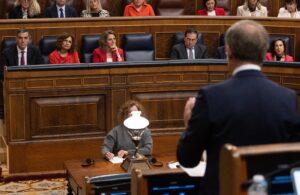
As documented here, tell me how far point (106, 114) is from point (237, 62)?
4207mm

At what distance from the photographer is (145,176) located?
116 inches

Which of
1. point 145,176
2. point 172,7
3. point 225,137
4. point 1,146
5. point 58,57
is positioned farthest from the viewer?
point 172,7

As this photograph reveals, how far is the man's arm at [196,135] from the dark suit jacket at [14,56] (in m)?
5.20

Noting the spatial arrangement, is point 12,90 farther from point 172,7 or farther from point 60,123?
point 172,7

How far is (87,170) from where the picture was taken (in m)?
4.95

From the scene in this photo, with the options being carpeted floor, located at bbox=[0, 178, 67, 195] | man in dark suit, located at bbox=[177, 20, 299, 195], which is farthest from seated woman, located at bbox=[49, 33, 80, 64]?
man in dark suit, located at bbox=[177, 20, 299, 195]

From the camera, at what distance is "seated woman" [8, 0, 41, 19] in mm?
8477

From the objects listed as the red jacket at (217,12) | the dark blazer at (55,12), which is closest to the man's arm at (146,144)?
the dark blazer at (55,12)

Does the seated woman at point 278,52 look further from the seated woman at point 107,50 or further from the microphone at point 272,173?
the microphone at point 272,173

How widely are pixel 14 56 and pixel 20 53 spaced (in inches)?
2.8

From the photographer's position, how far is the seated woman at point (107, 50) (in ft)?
24.8

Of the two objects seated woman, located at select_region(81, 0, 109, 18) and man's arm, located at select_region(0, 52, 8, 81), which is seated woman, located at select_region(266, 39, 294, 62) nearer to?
seated woman, located at select_region(81, 0, 109, 18)

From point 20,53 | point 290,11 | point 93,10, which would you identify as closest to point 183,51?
point 93,10

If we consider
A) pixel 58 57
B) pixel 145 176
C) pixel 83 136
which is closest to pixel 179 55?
pixel 58 57
